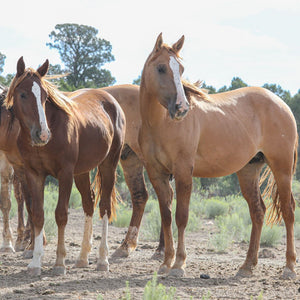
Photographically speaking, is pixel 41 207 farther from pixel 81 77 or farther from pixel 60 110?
pixel 81 77

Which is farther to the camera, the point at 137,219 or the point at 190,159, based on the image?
the point at 137,219

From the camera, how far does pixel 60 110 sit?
6.27 metres

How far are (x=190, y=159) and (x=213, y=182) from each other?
1655 cm

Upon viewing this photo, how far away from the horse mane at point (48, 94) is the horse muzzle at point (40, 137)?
65 centimetres

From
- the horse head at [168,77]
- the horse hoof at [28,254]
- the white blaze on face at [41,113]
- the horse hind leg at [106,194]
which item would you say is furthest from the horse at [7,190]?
the horse head at [168,77]

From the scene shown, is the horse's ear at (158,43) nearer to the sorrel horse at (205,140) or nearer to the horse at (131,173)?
the sorrel horse at (205,140)

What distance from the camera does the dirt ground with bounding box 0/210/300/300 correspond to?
5242 millimetres

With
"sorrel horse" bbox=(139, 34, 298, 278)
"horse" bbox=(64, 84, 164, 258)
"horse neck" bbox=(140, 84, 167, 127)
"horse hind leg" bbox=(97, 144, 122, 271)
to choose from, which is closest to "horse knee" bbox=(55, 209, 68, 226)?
"horse hind leg" bbox=(97, 144, 122, 271)

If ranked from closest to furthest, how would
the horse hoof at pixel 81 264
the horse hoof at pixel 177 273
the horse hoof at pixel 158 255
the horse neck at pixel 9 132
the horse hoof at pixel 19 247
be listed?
the horse hoof at pixel 177 273
the horse hoof at pixel 81 264
the horse neck at pixel 9 132
the horse hoof at pixel 158 255
the horse hoof at pixel 19 247

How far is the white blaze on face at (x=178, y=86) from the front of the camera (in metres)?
Result: 5.64

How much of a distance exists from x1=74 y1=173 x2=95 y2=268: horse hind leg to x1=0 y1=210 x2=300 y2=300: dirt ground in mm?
152

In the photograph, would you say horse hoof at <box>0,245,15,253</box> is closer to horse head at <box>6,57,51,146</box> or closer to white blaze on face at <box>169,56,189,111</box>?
horse head at <box>6,57,51,146</box>

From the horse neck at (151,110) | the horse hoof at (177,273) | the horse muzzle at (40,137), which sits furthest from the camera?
the horse neck at (151,110)

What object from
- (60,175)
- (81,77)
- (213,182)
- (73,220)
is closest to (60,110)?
(60,175)
